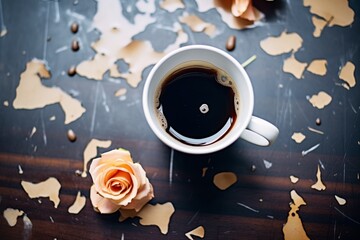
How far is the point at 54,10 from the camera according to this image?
2.00 feet

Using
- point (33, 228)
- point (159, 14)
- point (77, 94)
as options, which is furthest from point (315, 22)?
point (33, 228)

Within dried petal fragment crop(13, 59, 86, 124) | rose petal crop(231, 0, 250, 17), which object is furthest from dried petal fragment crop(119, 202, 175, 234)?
rose petal crop(231, 0, 250, 17)

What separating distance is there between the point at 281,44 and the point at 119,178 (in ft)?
0.80

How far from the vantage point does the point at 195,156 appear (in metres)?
0.58

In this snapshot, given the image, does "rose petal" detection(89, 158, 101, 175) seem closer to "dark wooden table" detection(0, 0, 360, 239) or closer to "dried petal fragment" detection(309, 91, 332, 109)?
"dark wooden table" detection(0, 0, 360, 239)

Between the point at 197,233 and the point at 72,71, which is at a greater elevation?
the point at 72,71

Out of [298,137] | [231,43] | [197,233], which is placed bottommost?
[197,233]

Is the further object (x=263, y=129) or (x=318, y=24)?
(x=318, y=24)

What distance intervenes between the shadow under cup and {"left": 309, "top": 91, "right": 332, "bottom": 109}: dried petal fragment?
4.4 inches

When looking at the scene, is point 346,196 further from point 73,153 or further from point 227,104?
point 73,153

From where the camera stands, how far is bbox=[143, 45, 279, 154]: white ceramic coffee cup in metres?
0.50

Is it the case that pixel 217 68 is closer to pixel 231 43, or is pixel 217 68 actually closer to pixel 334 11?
pixel 231 43

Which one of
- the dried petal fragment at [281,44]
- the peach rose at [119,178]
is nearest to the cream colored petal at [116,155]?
the peach rose at [119,178]

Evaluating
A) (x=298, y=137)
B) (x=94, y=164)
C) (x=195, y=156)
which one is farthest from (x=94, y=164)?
(x=298, y=137)
